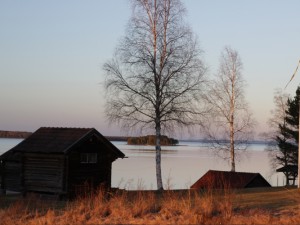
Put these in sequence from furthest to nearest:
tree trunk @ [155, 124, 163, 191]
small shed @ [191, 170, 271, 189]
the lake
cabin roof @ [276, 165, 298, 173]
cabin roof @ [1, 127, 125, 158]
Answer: cabin roof @ [276, 165, 298, 173] < small shed @ [191, 170, 271, 189] < tree trunk @ [155, 124, 163, 191] < cabin roof @ [1, 127, 125, 158] < the lake

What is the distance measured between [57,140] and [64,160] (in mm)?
1637

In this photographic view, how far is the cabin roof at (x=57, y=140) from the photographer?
86.8 ft

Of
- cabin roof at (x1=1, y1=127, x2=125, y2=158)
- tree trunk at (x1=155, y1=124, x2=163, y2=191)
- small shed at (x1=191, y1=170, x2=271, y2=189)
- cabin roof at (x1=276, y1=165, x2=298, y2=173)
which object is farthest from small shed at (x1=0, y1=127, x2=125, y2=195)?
cabin roof at (x1=276, y1=165, x2=298, y2=173)

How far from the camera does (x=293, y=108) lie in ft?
159

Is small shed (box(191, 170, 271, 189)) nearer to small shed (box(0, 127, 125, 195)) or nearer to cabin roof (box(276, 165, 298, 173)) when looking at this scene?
cabin roof (box(276, 165, 298, 173))

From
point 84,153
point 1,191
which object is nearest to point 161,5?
point 84,153

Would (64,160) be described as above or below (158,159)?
below

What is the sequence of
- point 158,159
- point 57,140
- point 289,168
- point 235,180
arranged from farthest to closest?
point 289,168 < point 235,180 < point 158,159 < point 57,140

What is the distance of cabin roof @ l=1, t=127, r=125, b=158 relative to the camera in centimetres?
2645

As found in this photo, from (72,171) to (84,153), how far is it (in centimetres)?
134

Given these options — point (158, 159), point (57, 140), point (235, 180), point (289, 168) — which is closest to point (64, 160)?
point (57, 140)

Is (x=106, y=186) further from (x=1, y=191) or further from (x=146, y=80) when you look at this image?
(x=1, y=191)

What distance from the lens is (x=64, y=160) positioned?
26.3 meters

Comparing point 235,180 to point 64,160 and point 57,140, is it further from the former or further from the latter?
point 64,160
